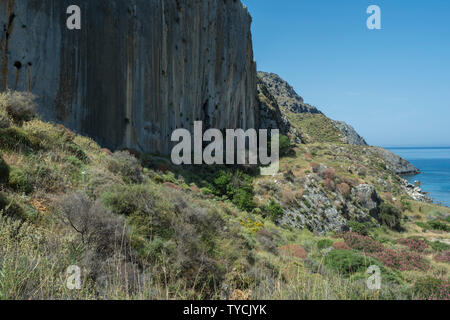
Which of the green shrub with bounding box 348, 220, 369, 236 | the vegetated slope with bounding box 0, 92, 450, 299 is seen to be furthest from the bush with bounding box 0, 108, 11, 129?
the green shrub with bounding box 348, 220, 369, 236

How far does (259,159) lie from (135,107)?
17.4 metres

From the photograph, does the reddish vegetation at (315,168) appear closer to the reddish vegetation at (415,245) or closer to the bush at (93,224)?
the reddish vegetation at (415,245)

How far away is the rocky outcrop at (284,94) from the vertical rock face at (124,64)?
72.2 meters

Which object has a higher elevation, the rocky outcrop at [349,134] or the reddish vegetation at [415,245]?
the rocky outcrop at [349,134]

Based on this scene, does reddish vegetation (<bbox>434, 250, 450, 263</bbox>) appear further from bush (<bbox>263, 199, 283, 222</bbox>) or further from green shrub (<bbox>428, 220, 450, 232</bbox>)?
green shrub (<bbox>428, 220, 450, 232</bbox>)

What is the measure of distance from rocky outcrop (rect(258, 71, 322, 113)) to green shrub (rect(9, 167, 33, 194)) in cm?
9696

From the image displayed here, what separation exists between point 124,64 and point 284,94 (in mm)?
103883

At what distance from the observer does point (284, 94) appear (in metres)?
113

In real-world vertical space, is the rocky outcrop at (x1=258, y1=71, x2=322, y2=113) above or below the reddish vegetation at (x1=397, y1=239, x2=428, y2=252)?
above

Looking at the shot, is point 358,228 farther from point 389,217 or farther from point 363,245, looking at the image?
point 363,245

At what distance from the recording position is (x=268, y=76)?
11781 centimetres

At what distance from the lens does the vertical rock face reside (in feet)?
39.1

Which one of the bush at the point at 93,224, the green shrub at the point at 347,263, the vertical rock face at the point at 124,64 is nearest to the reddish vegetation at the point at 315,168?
the vertical rock face at the point at 124,64

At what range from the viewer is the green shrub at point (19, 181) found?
5.38 meters
